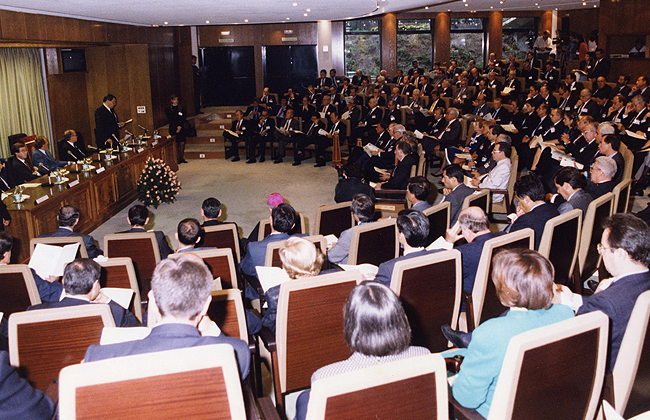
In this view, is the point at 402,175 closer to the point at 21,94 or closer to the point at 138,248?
the point at 138,248

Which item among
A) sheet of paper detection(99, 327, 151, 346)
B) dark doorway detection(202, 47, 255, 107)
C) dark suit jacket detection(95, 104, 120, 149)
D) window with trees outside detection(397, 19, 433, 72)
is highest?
window with trees outside detection(397, 19, 433, 72)

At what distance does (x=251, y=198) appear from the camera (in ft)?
29.4

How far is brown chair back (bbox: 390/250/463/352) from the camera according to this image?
9.46ft

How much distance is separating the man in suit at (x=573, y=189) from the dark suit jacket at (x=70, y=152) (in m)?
7.01

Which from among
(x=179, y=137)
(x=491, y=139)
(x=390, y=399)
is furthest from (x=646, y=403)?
(x=179, y=137)

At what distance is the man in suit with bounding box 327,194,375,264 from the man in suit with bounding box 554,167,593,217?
1.61 metres

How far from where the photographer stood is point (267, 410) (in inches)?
86.8

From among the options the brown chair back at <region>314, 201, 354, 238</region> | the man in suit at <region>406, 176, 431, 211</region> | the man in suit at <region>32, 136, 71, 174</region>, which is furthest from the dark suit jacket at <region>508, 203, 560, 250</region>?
the man in suit at <region>32, 136, 71, 174</region>

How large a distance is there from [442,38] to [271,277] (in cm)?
1711

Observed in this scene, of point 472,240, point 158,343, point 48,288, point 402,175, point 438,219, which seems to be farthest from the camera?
point 402,175

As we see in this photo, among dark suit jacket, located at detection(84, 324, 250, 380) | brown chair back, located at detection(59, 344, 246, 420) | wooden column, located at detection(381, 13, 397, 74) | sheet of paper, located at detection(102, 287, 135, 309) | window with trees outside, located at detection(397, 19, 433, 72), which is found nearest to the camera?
brown chair back, located at detection(59, 344, 246, 420)

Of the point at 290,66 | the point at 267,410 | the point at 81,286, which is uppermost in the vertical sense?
the point at 290,66

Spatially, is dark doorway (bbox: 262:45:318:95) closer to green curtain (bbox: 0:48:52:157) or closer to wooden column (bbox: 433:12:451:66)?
wooden column (bbox: 433:12:451:66)

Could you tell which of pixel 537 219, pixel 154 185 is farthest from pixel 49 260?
pixel 154 185
